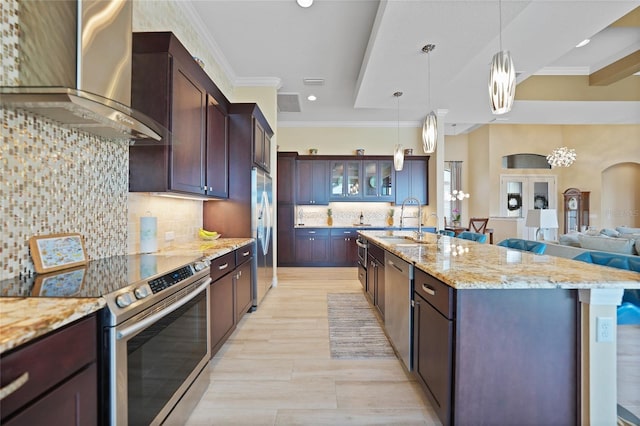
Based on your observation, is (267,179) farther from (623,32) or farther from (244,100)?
(623,32)

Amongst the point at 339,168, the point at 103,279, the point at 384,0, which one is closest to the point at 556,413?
the point at 103,279

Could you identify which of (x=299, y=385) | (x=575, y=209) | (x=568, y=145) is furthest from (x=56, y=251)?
(x=568, y=145)

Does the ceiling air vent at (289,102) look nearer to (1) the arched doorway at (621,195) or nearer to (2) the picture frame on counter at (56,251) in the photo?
(2) the picture frame on counter at (56,251)

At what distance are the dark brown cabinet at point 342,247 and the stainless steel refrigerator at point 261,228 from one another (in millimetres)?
2250

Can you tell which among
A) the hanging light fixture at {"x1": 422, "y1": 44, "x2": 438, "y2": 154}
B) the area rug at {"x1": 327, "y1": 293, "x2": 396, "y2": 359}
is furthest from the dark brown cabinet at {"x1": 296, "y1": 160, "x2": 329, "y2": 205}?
the hanging light fixture at {"x1": 422, "y1": 44, "x2": 438, "y2": 154}

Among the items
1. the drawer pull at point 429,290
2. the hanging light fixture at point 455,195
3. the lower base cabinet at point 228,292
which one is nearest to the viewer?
the drawer pull at point 429,290

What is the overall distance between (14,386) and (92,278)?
2.29ft

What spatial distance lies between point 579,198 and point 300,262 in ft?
27.3

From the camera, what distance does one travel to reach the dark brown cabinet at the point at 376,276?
3020 millimetres

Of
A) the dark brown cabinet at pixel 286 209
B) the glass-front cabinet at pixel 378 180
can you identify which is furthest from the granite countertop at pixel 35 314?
the glass-front cabinet at pixel 378 180

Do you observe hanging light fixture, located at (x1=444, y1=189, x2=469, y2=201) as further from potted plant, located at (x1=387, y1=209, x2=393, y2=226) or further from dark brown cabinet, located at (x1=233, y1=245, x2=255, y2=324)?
dark brown cabinet, located at (x1=233, y1=245, x2=255, y2=324)

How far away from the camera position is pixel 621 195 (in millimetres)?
8602

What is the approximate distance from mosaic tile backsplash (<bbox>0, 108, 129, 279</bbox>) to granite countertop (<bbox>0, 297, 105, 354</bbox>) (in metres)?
0.54

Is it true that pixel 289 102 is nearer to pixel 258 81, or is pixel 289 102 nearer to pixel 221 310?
pixel 258 81
